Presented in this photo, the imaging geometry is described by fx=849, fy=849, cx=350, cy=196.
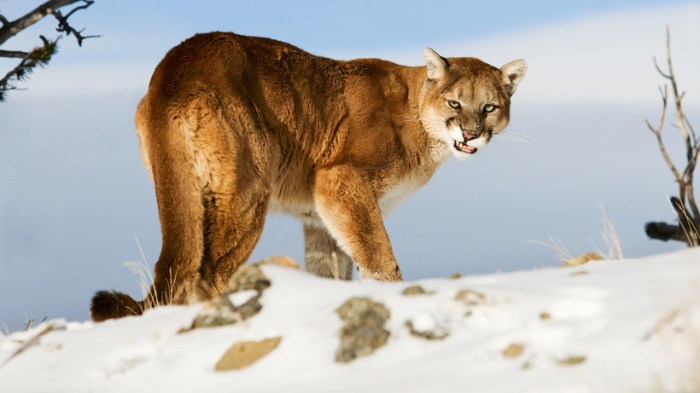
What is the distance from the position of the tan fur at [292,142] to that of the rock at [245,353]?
1.73 metres

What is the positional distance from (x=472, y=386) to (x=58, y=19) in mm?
9092

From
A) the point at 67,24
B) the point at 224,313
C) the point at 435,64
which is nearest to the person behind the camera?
the point at 224,313

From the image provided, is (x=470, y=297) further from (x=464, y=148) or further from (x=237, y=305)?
(x=464, y=148)

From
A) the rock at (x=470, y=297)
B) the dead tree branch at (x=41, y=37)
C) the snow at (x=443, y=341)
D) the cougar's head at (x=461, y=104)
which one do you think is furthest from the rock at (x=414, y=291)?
the dead tree branch at (x=41, y=37)

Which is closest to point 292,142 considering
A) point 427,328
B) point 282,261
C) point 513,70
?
point 513,70

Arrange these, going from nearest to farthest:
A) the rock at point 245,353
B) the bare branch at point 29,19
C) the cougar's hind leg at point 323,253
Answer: the rock at point 245,353 → the cougar's hind leg at point 323,253 → the bare branch at point 29,19

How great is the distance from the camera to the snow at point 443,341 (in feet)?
10.9

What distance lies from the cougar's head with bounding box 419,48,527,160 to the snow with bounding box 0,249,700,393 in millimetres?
3155

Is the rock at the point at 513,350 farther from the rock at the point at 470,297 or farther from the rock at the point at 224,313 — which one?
the rock at the point at 224,313

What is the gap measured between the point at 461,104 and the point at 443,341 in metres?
4.33

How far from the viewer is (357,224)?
6.99 meters

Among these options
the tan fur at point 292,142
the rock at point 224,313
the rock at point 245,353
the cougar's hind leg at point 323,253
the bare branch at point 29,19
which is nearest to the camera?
the rock at point 245,353

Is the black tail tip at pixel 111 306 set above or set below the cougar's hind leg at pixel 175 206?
below

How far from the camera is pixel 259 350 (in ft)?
12.9
